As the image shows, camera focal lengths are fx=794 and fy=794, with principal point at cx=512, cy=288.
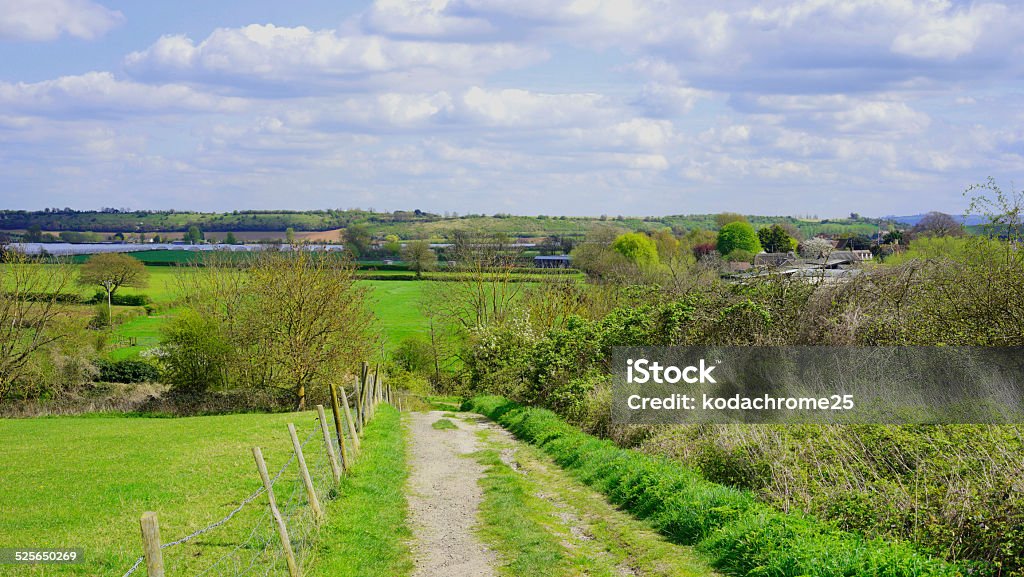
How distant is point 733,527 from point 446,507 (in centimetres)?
497

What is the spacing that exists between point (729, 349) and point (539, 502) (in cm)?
633

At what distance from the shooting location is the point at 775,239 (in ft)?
351

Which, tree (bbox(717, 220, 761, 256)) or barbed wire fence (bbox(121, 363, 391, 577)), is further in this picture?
tree (bbox(717, 220, 761, 256))

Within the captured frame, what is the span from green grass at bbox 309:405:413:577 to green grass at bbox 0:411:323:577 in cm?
134

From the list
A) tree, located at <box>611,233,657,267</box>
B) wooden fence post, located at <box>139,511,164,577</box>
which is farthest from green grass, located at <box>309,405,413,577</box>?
tree, located at <box>611,233,657,267</box>

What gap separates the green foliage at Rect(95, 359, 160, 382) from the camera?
157 feet

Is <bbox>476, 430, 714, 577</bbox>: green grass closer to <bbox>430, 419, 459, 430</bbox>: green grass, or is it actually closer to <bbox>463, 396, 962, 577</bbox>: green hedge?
<bbox>463, 396, 962, 577</bbox>: green hedge

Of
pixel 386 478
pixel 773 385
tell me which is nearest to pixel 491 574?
pixel 386 478

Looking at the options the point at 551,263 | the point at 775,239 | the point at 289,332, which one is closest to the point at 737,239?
the point at 775,239

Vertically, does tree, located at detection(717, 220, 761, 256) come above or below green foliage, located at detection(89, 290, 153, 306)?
above

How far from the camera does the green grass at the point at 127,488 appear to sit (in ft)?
35.6

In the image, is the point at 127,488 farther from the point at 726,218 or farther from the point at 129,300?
the point at 726,218

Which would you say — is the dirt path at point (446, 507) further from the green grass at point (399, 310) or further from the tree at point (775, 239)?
the tree at point (775, 239)

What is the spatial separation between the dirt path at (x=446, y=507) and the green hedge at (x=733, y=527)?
2.27 metres
